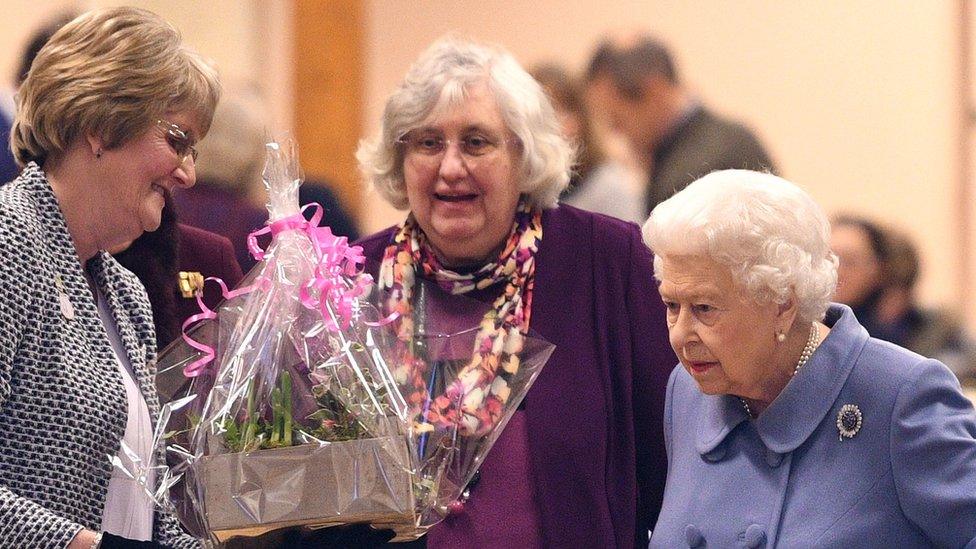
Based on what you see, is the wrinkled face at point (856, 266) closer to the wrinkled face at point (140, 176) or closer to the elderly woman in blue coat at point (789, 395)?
the elderly woman in blue coat at point (789, 395)

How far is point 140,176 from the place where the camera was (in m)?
2.42

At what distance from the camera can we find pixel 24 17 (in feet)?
22.9

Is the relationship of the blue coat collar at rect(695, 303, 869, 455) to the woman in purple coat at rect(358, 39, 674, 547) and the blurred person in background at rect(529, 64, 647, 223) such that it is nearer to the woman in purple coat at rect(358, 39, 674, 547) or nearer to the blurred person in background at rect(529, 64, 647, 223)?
the woman in purple coat at rect(358, 39, 674, 547)

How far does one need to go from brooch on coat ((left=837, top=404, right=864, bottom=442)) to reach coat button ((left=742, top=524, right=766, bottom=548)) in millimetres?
205

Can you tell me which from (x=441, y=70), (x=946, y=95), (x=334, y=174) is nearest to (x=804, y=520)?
(x=441, y=70)

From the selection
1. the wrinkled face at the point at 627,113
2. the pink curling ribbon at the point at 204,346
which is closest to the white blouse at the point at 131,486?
the pink curling ribbon at the point at 204,346

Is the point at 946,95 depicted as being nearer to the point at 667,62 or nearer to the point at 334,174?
the point at 667,62

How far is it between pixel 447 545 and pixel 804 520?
78 centimetres

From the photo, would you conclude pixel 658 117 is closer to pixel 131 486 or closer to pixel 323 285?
pixel 323 285

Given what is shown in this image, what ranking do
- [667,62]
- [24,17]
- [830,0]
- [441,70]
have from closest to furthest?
[441,70] < [667,62] < [24,17] < [830,0]

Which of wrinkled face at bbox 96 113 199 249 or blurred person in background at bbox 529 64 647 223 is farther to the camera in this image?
blurred person in background at bbox 529 64 647 223

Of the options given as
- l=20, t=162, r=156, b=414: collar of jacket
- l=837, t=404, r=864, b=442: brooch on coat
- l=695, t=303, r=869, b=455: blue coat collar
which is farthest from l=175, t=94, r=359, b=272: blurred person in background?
l=837, t=404, r=864, b=442: brooch on coat

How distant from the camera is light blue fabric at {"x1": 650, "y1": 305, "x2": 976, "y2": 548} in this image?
7.46 ft

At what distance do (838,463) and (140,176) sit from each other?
4.15 feet
